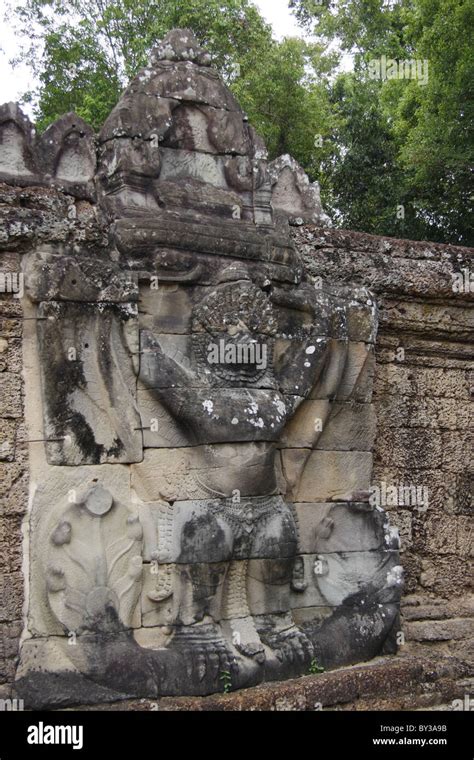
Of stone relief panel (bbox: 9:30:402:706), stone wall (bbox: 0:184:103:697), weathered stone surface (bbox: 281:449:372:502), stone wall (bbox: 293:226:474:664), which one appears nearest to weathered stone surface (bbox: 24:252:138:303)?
stone relief panel (bbox: 9:30:402:706)

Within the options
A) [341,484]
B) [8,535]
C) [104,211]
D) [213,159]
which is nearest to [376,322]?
[341,484]

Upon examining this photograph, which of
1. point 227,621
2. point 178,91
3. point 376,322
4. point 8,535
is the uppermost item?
point 178,91

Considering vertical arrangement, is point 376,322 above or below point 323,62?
below

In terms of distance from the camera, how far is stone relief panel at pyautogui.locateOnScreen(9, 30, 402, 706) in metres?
5.12

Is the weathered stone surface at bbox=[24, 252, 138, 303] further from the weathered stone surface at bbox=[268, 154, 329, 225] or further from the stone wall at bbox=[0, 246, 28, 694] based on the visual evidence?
the weathered stone surface at bbox=[268, 154, 329, 225]

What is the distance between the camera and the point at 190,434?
215 inches

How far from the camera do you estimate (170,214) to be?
563 cm

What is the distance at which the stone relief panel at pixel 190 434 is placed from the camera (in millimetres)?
5121

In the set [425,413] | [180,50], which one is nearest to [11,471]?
[180,50]

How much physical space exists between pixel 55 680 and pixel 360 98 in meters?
14.4

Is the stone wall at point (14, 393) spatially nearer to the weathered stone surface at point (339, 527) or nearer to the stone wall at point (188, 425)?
the stone wall at point (188, 425)

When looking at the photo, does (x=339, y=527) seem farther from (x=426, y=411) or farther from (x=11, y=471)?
(x=11, y=471)

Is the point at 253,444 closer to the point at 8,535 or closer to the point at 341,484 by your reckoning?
the point at 341,484

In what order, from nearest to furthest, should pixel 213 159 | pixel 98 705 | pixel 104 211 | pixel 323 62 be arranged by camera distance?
pixel 98 705 → pixel 104 211 → pixel 213 159 → pixel 323 62
